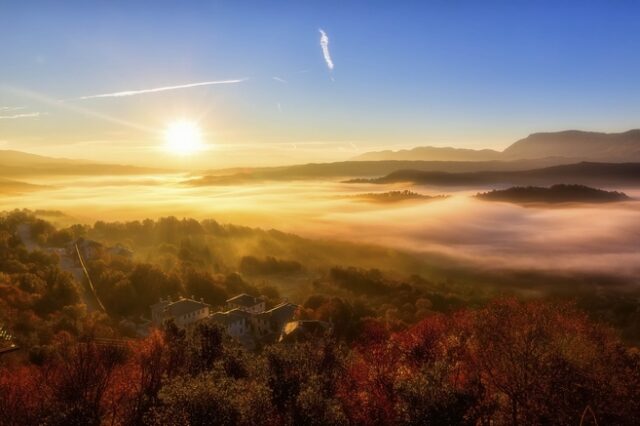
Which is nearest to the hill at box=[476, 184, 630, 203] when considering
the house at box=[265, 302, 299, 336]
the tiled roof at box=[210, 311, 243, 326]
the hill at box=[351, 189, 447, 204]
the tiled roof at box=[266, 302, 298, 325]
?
the hill at box=[351, 189, 447, 204]

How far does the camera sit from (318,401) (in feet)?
49.9

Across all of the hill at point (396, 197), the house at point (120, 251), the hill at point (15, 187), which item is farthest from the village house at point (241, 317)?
the hill at point (396, 197)

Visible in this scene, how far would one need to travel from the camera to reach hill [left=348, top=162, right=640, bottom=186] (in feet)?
420

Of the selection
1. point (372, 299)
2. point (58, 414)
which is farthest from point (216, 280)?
point (58, 414)

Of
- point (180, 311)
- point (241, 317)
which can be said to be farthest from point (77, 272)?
point (241, 317)

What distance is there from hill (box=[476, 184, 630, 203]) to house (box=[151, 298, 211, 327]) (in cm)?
11018

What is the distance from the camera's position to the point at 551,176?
139 m

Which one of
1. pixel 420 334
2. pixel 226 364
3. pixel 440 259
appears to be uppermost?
pixel 226 364

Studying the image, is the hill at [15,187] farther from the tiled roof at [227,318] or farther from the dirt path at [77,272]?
the tiled roof at [227,318]

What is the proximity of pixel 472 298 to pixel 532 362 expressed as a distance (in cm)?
4215

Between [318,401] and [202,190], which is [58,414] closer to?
[318,401]

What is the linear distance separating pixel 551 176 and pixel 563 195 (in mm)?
14030

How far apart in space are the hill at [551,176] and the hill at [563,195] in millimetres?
5118

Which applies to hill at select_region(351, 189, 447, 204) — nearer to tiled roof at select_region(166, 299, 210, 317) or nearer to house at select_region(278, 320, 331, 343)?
tiled roof at select_region(166, 299, 210, 317)
